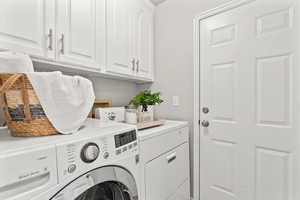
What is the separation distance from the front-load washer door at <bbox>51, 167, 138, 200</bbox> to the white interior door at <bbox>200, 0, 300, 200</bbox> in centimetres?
103

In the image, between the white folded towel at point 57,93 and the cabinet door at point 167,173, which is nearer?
the white folded towel at point 57,93

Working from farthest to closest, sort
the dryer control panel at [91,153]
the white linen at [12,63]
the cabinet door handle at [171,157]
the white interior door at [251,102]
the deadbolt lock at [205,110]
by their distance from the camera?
the deadbolt lock at [205,110]
the cabinet door handle at [171,157]
the white interior door at [251,102]
the white linen at [12,63]
the dryer control panel at [91,153]

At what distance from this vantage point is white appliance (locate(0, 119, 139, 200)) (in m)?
0.46

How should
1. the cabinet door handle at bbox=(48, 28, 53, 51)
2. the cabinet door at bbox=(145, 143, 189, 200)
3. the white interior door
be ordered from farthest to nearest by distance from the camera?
the white interior door → the cabinet door at bbox=(145, 143, 189, 200) → the cabinet door handle at bbox=(48, 28, 53, 51)

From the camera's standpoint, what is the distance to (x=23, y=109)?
24.7 inches

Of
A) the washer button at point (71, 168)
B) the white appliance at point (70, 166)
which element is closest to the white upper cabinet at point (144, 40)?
the white appliance at point (70, 166)

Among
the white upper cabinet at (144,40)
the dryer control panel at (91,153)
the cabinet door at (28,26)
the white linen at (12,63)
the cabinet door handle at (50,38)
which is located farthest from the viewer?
the white upper cabinet at (144,40)

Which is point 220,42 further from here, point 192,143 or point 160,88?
point 192,143

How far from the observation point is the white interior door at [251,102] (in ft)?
3.90

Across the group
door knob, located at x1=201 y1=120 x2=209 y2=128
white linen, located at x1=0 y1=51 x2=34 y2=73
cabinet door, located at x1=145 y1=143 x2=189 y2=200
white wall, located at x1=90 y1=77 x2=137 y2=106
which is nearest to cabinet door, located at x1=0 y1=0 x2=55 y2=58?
white linen, located at x1=0 y1=51 x2=34 y2=73

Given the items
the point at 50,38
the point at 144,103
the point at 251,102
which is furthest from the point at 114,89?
the point at 251,102

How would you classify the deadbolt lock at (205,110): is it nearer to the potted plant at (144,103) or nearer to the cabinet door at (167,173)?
the cabinet door at (167,173)

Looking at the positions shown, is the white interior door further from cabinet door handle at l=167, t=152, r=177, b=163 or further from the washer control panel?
the washer control panel

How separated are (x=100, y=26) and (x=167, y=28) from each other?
890 millimetres
